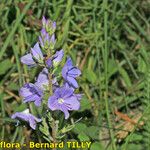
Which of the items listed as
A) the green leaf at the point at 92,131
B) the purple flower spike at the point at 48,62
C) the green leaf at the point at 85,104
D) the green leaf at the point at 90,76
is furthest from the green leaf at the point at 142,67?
the purple flower spike at the point at 48,62

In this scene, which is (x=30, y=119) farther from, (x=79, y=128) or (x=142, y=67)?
(x=142, y=67)

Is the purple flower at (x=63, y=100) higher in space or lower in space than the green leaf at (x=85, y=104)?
higher

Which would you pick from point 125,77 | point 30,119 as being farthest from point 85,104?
point 30,119

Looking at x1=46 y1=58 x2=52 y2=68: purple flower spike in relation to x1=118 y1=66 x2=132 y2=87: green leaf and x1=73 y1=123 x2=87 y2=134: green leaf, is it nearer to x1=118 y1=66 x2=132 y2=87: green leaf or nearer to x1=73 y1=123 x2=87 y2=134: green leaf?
x1=73 y1=123 x2=87 y2=134: green leaf

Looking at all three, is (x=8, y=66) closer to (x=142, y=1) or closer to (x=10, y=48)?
(x=10, y=48)

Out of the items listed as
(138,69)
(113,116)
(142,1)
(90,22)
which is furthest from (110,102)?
(142,1)

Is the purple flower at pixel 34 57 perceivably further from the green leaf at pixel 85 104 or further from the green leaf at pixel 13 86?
the green leaf at pixel 13 86

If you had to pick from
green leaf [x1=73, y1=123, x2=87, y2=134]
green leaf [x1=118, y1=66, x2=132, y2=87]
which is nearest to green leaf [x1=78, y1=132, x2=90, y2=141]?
green leaf [x1=73, y1=123, x2=87, y2=134]
